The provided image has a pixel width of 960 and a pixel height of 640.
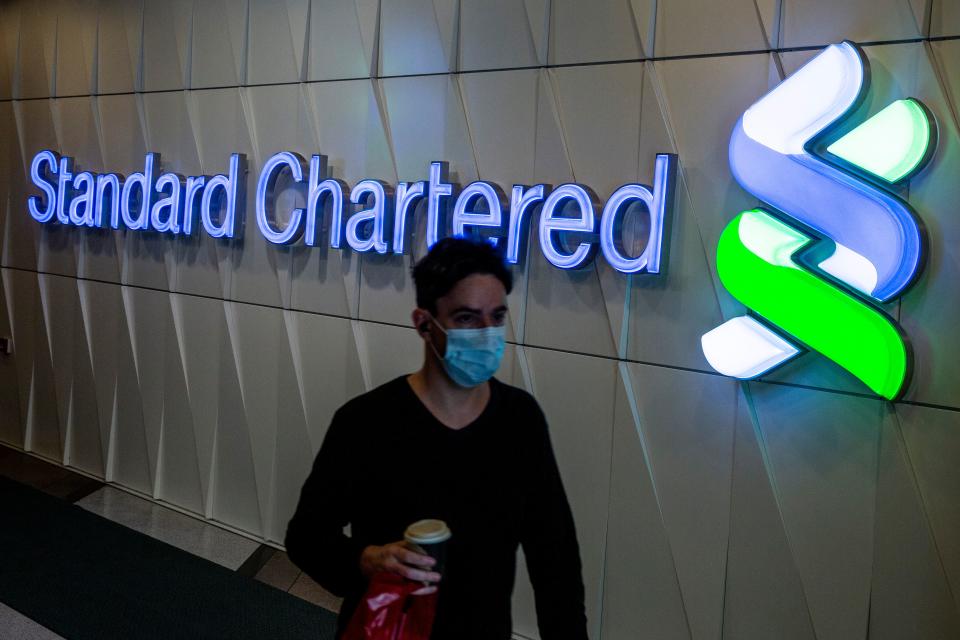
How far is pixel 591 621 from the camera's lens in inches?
171

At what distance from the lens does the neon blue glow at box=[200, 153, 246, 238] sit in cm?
572

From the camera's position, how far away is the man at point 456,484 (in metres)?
1.96

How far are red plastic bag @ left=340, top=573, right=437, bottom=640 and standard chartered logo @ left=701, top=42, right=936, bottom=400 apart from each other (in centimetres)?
223

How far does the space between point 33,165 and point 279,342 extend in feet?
10.0

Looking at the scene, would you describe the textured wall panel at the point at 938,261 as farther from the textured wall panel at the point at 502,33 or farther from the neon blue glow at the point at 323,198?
the neon blue glow at the point at 323,198

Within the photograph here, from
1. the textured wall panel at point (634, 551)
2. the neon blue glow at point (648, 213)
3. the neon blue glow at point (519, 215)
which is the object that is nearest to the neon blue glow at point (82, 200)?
the neon blue glow at point (519, 215)

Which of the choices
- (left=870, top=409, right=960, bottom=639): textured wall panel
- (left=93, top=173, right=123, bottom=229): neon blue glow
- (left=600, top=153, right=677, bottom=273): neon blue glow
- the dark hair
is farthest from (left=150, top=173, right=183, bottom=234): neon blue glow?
(left=870, top=409, right=960, bottom=639): textured wall panel

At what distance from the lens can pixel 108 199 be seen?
6.68 meters

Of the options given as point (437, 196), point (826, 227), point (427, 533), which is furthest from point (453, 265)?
point (437, 196)

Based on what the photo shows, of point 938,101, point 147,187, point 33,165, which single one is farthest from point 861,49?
point 33,165

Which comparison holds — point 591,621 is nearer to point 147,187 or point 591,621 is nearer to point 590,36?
point 590,36

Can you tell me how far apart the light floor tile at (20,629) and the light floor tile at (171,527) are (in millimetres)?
1118

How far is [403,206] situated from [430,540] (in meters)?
3.34

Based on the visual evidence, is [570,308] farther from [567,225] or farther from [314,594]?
[314,594]
